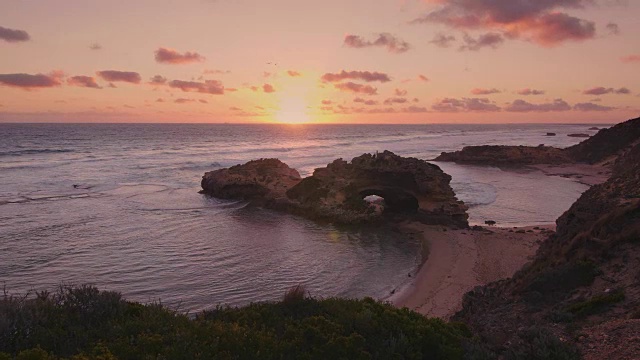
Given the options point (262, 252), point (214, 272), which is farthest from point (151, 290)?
point (262, 252)

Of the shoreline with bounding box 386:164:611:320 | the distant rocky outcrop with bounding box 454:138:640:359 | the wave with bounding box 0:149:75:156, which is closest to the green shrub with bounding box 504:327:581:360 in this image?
the distant rocky outcrop with bounding box 454:138:640:359

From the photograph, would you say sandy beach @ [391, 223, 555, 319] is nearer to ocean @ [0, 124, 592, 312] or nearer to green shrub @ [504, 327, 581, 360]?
ocean @ [0, 124, 592, 312]

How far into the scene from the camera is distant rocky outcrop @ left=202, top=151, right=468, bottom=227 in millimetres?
30519

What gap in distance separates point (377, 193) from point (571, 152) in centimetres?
5661

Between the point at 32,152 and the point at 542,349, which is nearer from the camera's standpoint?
the point at 542,349

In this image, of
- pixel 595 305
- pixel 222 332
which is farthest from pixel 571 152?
pixel 222 332

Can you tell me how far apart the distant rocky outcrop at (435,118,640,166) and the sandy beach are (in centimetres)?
4697

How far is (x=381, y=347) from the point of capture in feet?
27.3

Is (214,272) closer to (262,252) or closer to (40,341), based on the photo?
(262,252)

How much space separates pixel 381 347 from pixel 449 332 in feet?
5.60

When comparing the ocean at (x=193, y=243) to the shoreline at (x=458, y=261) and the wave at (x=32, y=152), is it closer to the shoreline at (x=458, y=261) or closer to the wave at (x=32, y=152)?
the shoreline at (x=458, y=261)

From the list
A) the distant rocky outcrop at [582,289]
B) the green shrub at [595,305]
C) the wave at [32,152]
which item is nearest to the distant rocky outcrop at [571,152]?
the distant rocky outcrop at [582,289]

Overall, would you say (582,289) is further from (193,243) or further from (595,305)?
(193,243)

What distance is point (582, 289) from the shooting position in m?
11.8
